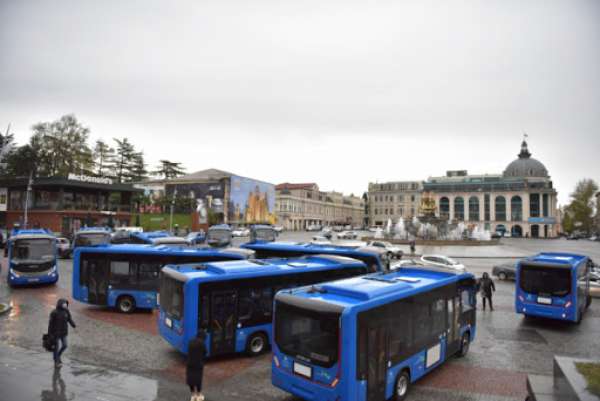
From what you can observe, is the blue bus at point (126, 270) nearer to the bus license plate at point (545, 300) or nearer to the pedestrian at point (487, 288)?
the pedestrian at point (487, 288)

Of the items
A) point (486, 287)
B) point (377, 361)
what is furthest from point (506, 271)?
point (377, 361)

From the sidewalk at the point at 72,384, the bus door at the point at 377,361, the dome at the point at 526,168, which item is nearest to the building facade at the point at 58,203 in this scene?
the sidewalk at the point at 72,384

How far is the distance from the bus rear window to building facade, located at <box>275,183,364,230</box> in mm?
106617

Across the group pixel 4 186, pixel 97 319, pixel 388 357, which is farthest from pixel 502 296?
pixel 4 186

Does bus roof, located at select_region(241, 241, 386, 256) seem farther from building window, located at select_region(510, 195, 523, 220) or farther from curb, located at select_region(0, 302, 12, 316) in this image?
building window, located at select_region(510, 195, 523, 220)

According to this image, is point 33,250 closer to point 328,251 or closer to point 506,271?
point 328,251

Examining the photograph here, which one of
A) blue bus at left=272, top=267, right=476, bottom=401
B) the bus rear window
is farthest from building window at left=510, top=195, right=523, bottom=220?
the bus rear window

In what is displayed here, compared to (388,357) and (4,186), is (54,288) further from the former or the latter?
(4,186)

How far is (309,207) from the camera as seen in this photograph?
13125cm

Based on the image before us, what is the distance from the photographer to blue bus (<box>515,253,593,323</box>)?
1429 centimetres

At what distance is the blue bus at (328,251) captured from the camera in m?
17.7

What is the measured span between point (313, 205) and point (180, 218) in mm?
65716

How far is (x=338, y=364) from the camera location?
7.15m

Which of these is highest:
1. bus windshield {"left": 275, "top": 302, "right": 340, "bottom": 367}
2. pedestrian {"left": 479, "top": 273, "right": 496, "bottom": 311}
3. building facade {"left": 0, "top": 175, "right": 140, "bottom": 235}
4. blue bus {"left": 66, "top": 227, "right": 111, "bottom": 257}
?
building facade {"left": 0, "top": 175, "right": 140, "bottom": 235}
